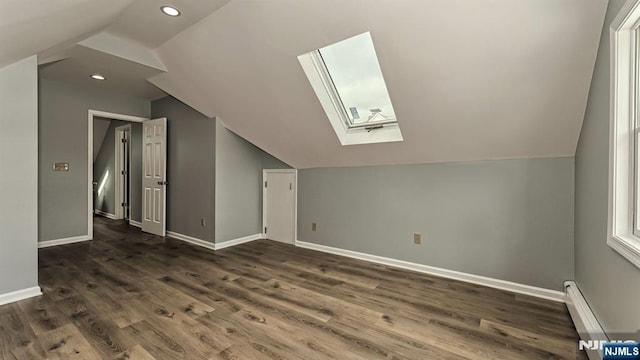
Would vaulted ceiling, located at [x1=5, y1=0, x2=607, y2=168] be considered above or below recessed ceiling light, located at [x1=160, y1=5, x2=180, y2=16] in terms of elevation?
below

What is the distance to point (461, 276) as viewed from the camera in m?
2.84

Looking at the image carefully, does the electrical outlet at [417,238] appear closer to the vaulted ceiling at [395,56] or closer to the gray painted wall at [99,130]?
the vaulted ceiling at [395,56]

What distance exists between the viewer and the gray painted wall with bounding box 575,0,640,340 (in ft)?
4.14

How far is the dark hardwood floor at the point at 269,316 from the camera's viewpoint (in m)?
1.71

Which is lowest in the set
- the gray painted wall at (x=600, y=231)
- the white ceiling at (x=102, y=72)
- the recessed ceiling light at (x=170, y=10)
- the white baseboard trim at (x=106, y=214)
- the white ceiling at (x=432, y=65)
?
the white baseboard trim at (x=106, y=214)

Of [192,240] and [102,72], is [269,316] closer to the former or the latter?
[192,240]

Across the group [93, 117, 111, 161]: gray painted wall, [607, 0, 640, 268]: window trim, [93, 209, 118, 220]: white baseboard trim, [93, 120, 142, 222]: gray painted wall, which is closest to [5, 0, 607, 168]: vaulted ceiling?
[607, 0, 640, 268]: window trim

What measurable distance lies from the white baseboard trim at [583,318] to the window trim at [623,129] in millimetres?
579

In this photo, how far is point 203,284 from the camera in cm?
270

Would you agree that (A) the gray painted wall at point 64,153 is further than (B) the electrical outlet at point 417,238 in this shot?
Yes

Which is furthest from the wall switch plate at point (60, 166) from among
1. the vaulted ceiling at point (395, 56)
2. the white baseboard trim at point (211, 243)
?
the white baseboard trim at point (211, 243)

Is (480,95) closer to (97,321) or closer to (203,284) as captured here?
(203,284)

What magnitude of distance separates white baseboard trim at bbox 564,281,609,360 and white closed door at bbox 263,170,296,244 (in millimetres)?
3103

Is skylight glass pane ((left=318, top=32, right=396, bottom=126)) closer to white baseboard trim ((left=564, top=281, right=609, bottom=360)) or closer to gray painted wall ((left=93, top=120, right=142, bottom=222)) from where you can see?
white baseboard trim ((left=564, top=281, right=609, bottom=360))
